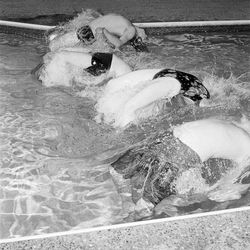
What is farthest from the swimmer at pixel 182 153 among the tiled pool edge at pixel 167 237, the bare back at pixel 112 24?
the bare back at pixel 112 24

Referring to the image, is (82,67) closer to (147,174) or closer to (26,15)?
(147,174)

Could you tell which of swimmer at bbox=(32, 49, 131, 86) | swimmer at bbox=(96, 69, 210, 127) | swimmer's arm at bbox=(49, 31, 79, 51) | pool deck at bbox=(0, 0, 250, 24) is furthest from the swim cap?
pool deck at bbox=(0, 0, 250, 24)

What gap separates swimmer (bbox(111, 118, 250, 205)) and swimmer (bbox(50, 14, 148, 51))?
297 cm

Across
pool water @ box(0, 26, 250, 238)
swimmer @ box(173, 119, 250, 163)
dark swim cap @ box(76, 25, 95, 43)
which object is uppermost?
dark swim cap @ box(76, 25, 95, 43)

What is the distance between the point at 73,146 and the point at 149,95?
0.91 m

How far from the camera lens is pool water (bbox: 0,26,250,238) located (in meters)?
3.25

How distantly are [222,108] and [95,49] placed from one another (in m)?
2.06

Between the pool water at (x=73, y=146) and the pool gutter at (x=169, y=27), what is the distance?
766 mm

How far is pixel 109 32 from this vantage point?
6016 millimetres

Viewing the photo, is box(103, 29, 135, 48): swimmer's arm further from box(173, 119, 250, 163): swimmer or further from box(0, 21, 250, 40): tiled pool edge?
box(173, 119, 250, 163): swimmer

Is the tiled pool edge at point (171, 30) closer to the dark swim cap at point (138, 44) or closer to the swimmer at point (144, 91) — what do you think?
the dark swim cap at point (138, 44)

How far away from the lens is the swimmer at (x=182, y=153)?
322 centimetres

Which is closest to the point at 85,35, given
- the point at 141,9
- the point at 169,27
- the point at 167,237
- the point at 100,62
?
the point at 100,62

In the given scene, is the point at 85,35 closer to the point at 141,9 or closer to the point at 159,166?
the point at 141,9
